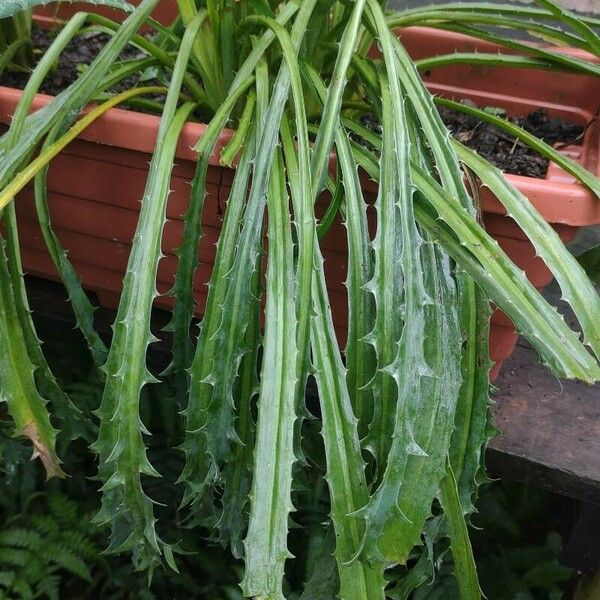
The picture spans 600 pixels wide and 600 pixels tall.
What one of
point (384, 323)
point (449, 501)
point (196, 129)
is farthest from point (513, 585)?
point (196, 129)

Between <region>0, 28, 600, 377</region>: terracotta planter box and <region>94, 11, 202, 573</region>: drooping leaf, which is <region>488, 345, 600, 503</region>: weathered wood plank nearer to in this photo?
<region>0, 28, 600, 377</region>: terracotta planter box

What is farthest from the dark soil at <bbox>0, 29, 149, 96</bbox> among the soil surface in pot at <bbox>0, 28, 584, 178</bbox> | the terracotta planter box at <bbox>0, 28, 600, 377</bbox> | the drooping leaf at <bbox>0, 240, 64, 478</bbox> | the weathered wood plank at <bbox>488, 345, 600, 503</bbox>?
the weathered wood plank at <bbox>488, 345, 600, 503</bbox>

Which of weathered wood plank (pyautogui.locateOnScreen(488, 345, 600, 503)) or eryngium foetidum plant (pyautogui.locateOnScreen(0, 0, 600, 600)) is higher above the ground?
eryngium foetidum plant (pyautogui.locateOnScreen(0, 0, 600, 600))

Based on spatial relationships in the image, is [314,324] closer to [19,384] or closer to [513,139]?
[19,384]

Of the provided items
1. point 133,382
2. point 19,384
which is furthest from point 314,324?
point 19,384

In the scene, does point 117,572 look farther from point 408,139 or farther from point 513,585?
point 408,139

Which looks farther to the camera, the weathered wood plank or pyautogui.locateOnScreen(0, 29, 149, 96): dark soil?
pyautogui.locateOnScreen(0, 29, 149, 96): dark soil

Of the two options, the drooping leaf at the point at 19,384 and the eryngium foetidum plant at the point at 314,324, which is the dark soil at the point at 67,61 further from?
the drooping leaf at the point at 19,384
